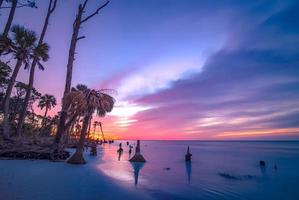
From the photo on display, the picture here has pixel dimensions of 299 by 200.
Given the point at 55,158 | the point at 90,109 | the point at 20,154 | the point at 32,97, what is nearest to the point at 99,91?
the point at 90,109

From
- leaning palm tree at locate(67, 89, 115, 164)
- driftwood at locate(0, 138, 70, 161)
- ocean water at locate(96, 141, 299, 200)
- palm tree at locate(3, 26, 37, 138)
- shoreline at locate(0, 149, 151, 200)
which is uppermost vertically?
palm tree at locate(3, 26, 37, 138)

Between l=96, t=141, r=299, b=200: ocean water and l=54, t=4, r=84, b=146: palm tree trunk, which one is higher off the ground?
l=54, t=4, r=84, b=146: palm tree trunk

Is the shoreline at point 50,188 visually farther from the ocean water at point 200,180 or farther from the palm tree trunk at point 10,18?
the palm tree trunk at point 10,18

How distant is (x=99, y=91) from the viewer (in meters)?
24.9

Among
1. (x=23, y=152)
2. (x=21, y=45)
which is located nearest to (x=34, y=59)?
(x=21, y=45)

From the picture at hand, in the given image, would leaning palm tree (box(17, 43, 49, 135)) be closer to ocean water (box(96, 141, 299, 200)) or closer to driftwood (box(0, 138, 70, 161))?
driftwood (box(0, 138, 70, 161))

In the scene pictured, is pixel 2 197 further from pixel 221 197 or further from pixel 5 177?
pixel 221 197

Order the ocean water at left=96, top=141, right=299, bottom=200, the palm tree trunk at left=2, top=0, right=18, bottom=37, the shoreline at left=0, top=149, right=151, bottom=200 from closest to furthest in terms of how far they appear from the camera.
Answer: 1. the shoreline at left=0, top=149, right=151, bottom=200
2. the ocean water at left=96, top=141, right=299, bottom=200
3. the palm tree trunk at left=2, top=0, right=18, bottom=37

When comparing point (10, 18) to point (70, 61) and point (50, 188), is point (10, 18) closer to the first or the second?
point (70, 61)

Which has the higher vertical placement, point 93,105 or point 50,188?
point 93,105

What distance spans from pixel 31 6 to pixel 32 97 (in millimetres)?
35932

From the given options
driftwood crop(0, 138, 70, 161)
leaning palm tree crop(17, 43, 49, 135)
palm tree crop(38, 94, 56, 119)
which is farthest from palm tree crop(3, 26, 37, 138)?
palm tree crop(38, 94, 56, 119)

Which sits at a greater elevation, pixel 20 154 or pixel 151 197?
pixel 20 154

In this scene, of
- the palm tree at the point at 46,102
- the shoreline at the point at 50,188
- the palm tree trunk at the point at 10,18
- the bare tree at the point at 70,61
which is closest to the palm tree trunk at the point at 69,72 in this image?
the bare tree at the point at 70,61
